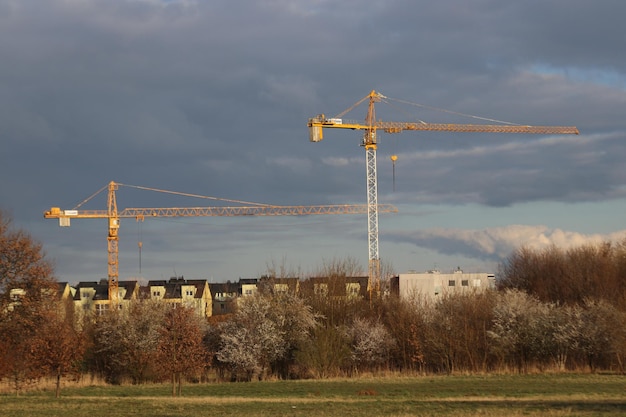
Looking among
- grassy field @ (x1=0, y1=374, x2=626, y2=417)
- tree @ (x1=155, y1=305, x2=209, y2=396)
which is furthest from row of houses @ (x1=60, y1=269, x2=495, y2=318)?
tree @ (x1=155, y1=305, x2=209, y2=396)

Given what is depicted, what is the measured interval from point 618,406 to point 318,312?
136ft

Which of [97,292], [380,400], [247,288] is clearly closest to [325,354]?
[380,400]

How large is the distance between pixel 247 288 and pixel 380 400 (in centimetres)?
10735

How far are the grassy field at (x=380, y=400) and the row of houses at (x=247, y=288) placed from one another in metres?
21.6

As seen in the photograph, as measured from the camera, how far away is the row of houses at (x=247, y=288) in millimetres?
76125

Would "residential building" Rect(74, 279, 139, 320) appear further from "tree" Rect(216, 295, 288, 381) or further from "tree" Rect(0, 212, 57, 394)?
"tree" Rect(0, 212, 57, 394)

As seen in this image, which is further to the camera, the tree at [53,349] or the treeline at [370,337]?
the treeline at [370,337]

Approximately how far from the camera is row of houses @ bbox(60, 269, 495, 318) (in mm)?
76125

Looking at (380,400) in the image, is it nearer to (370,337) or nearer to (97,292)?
(370,337)

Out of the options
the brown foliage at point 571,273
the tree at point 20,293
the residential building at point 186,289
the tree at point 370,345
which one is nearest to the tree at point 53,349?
the tree at point 20,293

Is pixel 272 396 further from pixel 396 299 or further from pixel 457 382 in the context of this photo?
pixel 396 299

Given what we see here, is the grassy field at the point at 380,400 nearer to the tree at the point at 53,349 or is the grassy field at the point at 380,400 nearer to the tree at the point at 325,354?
the tree at the point at 53,349

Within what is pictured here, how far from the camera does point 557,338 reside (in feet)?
205

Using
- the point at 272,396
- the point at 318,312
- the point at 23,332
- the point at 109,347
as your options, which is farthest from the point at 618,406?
the point at 109,347
